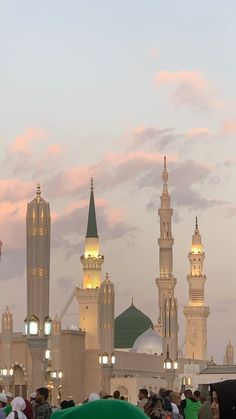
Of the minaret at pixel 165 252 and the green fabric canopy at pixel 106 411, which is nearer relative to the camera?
the green fabric canopy at pixel 106 411

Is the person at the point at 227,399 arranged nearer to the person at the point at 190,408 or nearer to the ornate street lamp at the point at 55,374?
the person at the point at 190,408

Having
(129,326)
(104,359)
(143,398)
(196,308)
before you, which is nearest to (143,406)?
(143,398)

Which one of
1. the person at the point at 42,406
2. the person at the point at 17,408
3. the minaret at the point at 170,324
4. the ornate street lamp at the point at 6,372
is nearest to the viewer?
the person at the point at 17,408

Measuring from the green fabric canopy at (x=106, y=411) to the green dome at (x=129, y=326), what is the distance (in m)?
81.2

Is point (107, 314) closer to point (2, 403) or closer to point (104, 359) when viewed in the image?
point (104, 359)

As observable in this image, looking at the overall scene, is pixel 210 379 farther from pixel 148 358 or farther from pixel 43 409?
pixel 43 409

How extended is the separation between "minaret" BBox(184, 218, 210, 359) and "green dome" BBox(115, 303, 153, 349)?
3379 mm

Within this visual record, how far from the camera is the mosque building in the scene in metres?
39.6

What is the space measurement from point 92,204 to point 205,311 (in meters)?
12.6

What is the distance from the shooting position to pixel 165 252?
7762cm

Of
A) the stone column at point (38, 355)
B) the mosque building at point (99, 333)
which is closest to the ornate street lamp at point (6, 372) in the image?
the mosque building at point (99, 333)

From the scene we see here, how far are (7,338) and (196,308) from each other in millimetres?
24211

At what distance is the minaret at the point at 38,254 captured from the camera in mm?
38188

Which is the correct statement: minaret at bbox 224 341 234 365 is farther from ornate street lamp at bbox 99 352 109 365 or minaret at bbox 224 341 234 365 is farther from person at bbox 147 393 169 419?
person at bbox 147 393 169 419
